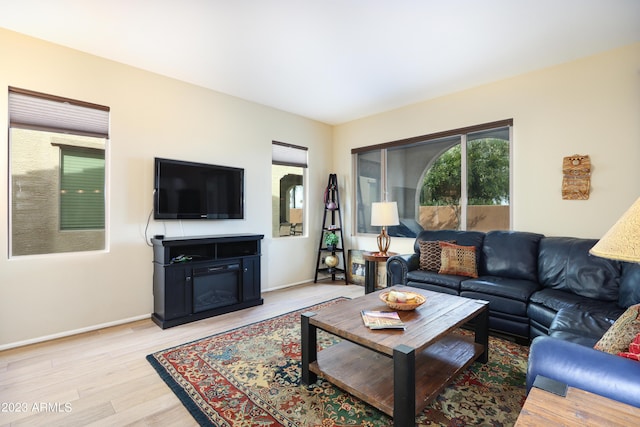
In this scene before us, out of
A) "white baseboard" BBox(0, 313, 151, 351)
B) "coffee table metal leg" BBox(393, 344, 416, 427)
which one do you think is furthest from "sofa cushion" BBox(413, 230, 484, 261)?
"white baseboard" BBox(0, 313, 151, 351)

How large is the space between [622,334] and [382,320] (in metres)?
1.11

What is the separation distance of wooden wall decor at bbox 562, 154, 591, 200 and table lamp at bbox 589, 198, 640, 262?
2.85 metres

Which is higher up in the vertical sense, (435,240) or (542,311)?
(435,240)

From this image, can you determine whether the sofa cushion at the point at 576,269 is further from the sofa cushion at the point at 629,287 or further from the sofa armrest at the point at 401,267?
the sofa armrest at the point at 401,267

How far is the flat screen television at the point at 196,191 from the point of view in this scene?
11.0 ft

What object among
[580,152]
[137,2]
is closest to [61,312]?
[137,2]

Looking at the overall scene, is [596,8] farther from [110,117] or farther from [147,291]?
[147,291]

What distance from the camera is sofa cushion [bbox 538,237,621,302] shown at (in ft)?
8.31

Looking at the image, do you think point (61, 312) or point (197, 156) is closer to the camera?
point (61, 312)

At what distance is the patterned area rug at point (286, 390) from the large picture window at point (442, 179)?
Answer: 1.75m

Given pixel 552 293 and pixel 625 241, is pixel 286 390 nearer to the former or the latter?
pixel 625 241

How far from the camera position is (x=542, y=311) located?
2471mm

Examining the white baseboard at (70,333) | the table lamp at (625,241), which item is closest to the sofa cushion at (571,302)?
the table lamp at (625,241)

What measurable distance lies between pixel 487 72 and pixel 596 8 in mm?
1104
